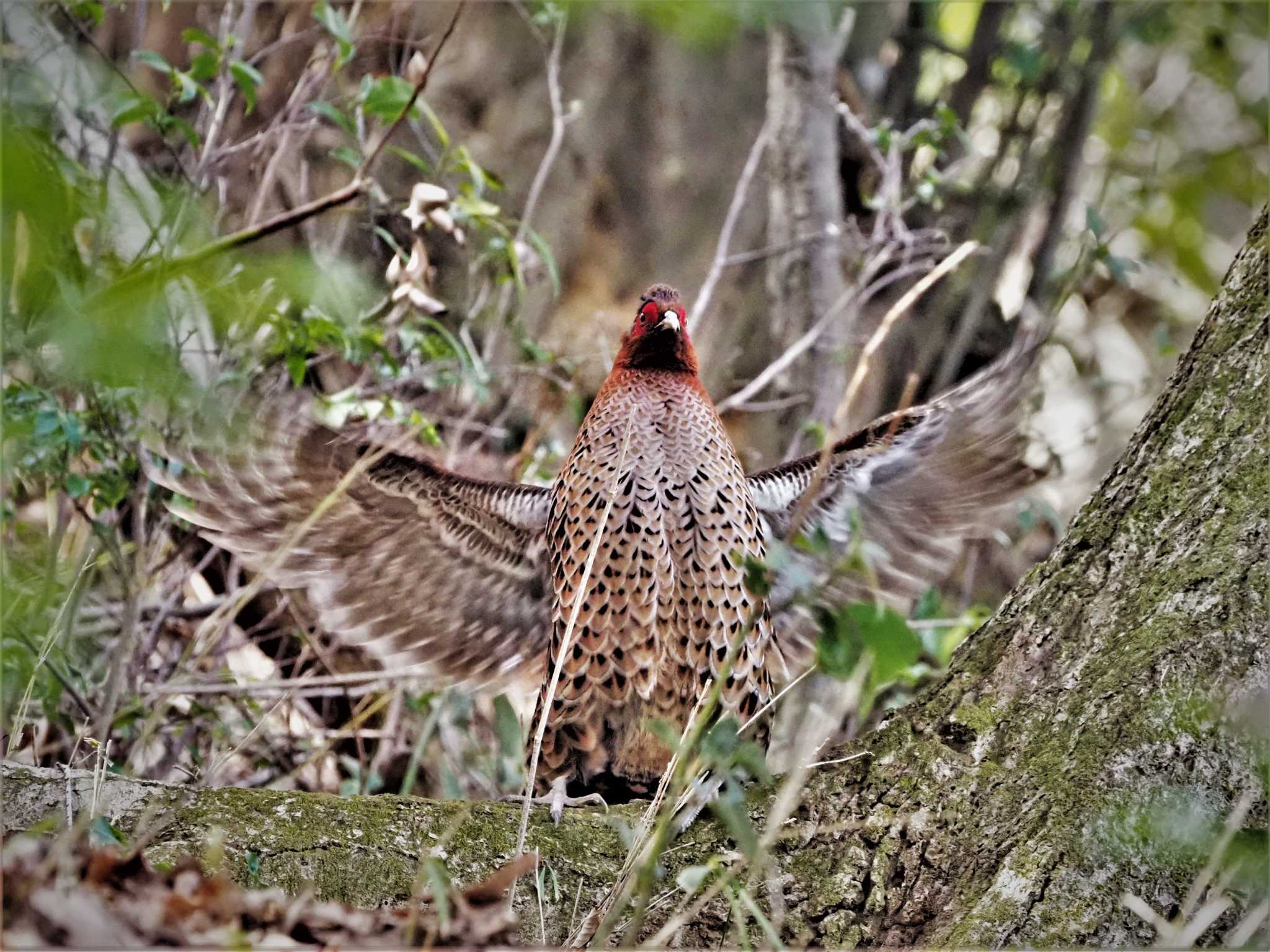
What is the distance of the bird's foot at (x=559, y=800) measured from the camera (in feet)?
8.93

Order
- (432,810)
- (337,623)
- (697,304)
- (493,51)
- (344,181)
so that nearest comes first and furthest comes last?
1. (432,810)
2. (337,623)
3. (697,304)
4. (344,181)
5. (493,51)

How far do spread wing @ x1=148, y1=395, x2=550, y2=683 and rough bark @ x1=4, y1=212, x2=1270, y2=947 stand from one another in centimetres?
117

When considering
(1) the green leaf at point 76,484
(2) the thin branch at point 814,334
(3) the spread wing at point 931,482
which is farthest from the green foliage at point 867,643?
(2) the thin branch at point 814,334

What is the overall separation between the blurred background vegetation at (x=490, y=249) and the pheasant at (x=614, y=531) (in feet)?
0.95

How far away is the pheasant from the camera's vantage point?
3490mm

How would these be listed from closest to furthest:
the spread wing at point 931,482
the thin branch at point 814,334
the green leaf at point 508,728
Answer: the spread wing at point 931,482 → the green leaf at point 508,728 → the thin branch at point 814,334

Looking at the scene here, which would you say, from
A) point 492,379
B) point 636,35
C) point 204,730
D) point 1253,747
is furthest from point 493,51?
point 1253,747

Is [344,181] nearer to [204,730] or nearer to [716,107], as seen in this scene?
[716,107]

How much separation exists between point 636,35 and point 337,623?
172 inches

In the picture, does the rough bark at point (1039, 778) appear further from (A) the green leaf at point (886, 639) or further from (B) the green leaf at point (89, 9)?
(B) the green leaf at point (89, 9)

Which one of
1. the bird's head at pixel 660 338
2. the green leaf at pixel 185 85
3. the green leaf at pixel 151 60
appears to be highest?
the green leaf at pixel 151 60

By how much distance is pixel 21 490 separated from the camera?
13.9 feet

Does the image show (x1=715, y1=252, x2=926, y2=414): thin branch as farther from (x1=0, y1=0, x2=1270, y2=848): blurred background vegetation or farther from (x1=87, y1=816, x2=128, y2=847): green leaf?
(x1=87, y1=816, x2=128, y2=847): green leaf

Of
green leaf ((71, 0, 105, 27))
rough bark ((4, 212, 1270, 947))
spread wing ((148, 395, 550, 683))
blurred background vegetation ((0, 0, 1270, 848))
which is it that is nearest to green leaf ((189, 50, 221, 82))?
blurred background vegetation ((0, 0, 1270, 848))
